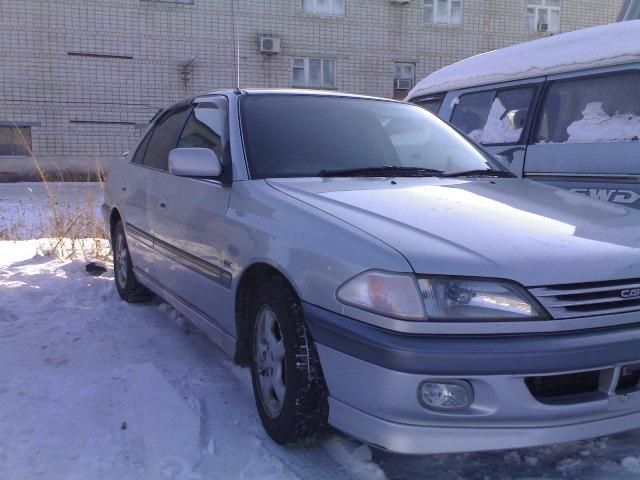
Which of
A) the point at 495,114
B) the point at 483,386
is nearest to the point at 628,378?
the point at 483,386

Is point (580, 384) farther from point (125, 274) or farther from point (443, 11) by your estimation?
point (443, 11)

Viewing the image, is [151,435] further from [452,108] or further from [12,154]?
[12,154]

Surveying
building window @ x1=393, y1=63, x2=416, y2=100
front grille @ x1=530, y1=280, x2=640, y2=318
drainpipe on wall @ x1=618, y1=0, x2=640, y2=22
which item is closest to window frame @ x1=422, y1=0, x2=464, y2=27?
building window @ x1=393, y1=63, x2=416, y2=100

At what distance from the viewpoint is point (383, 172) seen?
3557 millimetres

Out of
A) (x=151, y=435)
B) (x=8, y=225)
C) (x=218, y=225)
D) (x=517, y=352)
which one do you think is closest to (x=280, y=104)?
(x=218, y=225)

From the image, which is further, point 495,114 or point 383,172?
point 495,114

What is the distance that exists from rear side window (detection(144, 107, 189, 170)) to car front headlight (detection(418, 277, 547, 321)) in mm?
2603

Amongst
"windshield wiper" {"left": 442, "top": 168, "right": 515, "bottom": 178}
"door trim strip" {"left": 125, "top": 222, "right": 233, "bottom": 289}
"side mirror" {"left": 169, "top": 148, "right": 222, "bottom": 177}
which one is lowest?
"door trim strip" {"left": 125, "top": 222, "right": 233, "bottom": 289}

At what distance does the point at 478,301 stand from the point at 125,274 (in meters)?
3.67

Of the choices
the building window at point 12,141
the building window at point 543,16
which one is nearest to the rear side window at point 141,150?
the building window at point 12,141

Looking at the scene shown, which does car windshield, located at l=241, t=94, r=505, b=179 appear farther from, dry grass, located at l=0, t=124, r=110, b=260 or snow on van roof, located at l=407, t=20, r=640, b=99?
dry grass, located at l=0, t=124, r=110, b=260

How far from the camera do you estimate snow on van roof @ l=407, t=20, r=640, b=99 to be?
450 centimetres

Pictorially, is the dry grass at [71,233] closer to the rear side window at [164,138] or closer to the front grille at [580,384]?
the rear side window at [164,138]

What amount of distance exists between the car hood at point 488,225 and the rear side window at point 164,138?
155cm
